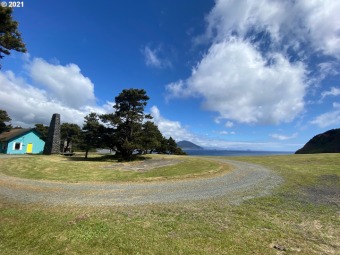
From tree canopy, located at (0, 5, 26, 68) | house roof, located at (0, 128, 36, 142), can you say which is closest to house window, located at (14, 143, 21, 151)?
house roof, located at (0, 128, 36, 142)

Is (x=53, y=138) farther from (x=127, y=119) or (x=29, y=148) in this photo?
(x=127, y=119)

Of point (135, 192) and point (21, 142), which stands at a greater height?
point (21, 142)

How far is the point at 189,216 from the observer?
355 inches

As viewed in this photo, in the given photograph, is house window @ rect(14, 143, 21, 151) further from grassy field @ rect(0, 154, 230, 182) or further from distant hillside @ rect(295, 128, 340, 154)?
distant hillside @ rect(295, 128, 340, 154)

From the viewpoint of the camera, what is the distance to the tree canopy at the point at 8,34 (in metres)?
15.5

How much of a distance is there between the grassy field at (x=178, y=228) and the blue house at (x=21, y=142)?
44.8 metres

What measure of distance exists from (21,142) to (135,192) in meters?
47.9

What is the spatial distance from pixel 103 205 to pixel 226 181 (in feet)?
31.0

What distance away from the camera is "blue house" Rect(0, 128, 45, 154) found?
48094mm

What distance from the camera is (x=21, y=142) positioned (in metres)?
50.2

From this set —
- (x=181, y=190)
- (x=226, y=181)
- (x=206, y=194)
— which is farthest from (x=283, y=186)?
(x=181, y=190)

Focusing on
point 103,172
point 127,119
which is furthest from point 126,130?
point 103,172

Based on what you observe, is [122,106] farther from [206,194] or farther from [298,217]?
[298,217]

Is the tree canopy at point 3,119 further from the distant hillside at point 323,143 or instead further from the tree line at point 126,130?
the distant hillside at point 323,143
